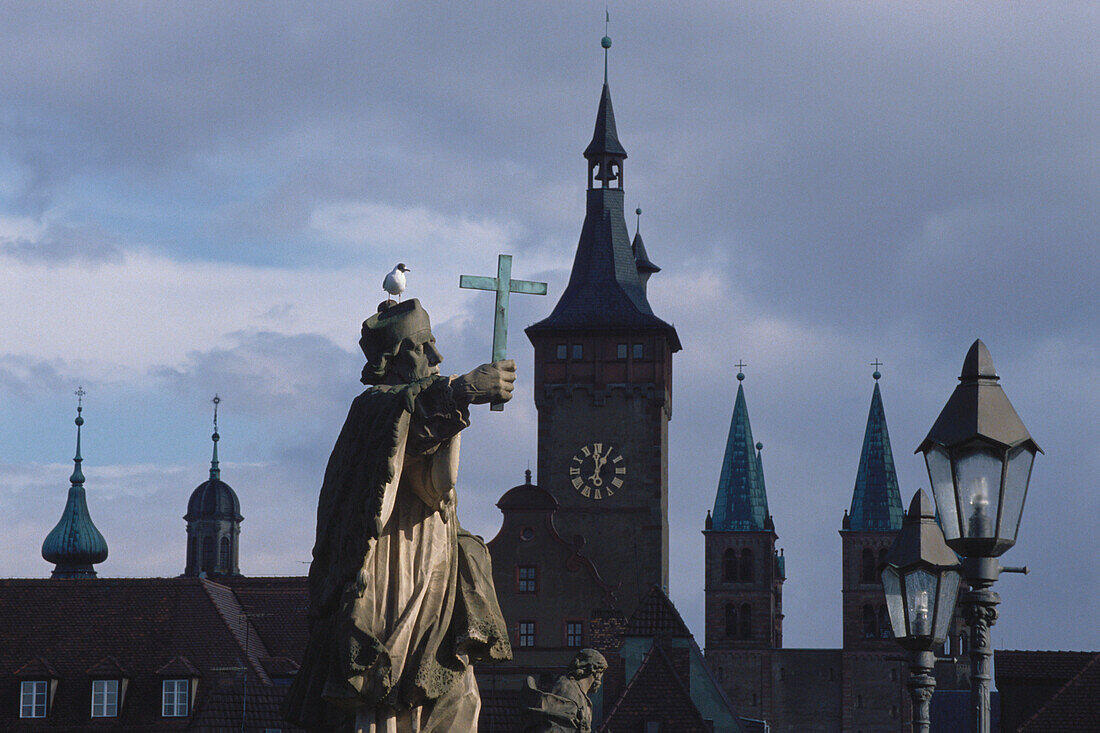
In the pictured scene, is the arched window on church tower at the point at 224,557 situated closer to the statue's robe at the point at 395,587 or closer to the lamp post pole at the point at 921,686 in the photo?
the lamp post pole at the point at 921,686

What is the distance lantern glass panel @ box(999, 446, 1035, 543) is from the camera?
9797 millimetres

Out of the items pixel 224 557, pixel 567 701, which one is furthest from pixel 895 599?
pixel 224 557

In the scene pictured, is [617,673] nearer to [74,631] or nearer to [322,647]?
[74,631]

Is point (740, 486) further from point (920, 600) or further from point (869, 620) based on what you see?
point (920, 600)

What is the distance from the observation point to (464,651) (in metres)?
8.66

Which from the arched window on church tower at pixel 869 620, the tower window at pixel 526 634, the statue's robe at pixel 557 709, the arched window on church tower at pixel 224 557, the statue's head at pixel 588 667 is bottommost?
the statue's robe at pixel 557 709

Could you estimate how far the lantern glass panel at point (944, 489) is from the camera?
32.2 feet

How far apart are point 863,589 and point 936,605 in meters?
106

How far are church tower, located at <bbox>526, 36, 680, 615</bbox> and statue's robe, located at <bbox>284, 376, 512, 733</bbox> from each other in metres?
69.1

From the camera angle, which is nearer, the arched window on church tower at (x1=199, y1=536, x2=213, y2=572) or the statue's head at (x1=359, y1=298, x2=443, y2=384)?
the statue's head at (x1=359, y1=298, x2=443, y2=384)

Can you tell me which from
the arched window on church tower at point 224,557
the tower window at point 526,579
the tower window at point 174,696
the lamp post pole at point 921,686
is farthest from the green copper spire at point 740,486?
the lamp post pole at point 921,686

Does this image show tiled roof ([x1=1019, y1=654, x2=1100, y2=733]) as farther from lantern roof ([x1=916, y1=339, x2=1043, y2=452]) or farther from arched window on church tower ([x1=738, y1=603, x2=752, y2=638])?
arched window on church tower ([x1=738, y1=603, x2=752, y2=638])

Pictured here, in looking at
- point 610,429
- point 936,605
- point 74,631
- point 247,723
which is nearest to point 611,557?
point 610,429

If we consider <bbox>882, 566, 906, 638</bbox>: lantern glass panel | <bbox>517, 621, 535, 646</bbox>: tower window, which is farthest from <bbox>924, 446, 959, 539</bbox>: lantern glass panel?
<bbox>517, 621, 535, 646</bbox>: tower window
